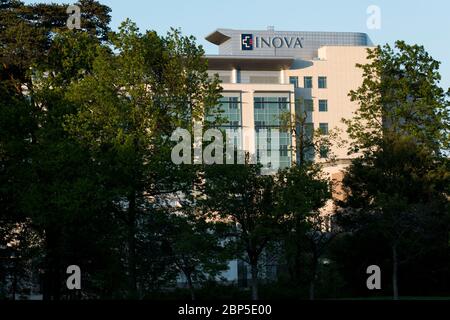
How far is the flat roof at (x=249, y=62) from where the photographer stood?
133 metres

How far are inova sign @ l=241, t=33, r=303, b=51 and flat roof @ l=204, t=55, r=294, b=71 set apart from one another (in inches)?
88.5

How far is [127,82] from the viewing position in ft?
183

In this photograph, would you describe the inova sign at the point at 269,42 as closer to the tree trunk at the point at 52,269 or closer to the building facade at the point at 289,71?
the building facade at the point at 289,71

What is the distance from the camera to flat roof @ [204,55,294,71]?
438 feet

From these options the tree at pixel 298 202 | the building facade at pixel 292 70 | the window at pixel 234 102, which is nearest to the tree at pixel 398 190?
the tree at pixel 298 202

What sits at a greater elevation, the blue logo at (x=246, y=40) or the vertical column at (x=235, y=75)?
the blue logo at (x=246, y=40)

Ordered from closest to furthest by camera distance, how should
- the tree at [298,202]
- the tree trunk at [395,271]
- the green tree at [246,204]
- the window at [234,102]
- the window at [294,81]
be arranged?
1. the green tree at [246,204]
2. the tree at [298,202]
3. the tree trunk at [395,271]
4. the window at [234,102]
5. the window at [294,81]

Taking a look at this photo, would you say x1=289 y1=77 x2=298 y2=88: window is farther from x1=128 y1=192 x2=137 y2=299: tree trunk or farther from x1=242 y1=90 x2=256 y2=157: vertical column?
x1=128 y1=192 x2=137 y2=299: tree trunk

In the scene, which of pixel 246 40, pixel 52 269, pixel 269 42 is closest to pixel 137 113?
pixel 52 269

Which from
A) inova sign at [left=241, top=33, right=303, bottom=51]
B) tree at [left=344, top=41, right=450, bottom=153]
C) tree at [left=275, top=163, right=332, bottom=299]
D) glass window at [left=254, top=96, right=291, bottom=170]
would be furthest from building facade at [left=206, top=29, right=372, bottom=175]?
tree at [left=275, top=163, right=332, bottom=299]

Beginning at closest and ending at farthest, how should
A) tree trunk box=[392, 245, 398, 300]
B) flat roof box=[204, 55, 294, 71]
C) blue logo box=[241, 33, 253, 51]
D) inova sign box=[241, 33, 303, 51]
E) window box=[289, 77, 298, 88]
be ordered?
tree trunk box=[392, 245, 398, 300]
flat roof box=[204, 55, 294, 71]
blue logo box=[241, 33, 253, 51]
inova sign box=[241, 33, 303, 51]
window box=[289, 77, 298, 88]

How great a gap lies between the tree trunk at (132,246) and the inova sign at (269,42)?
8450 cm

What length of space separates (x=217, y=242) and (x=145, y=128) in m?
7.56

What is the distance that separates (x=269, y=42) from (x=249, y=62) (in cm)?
518
